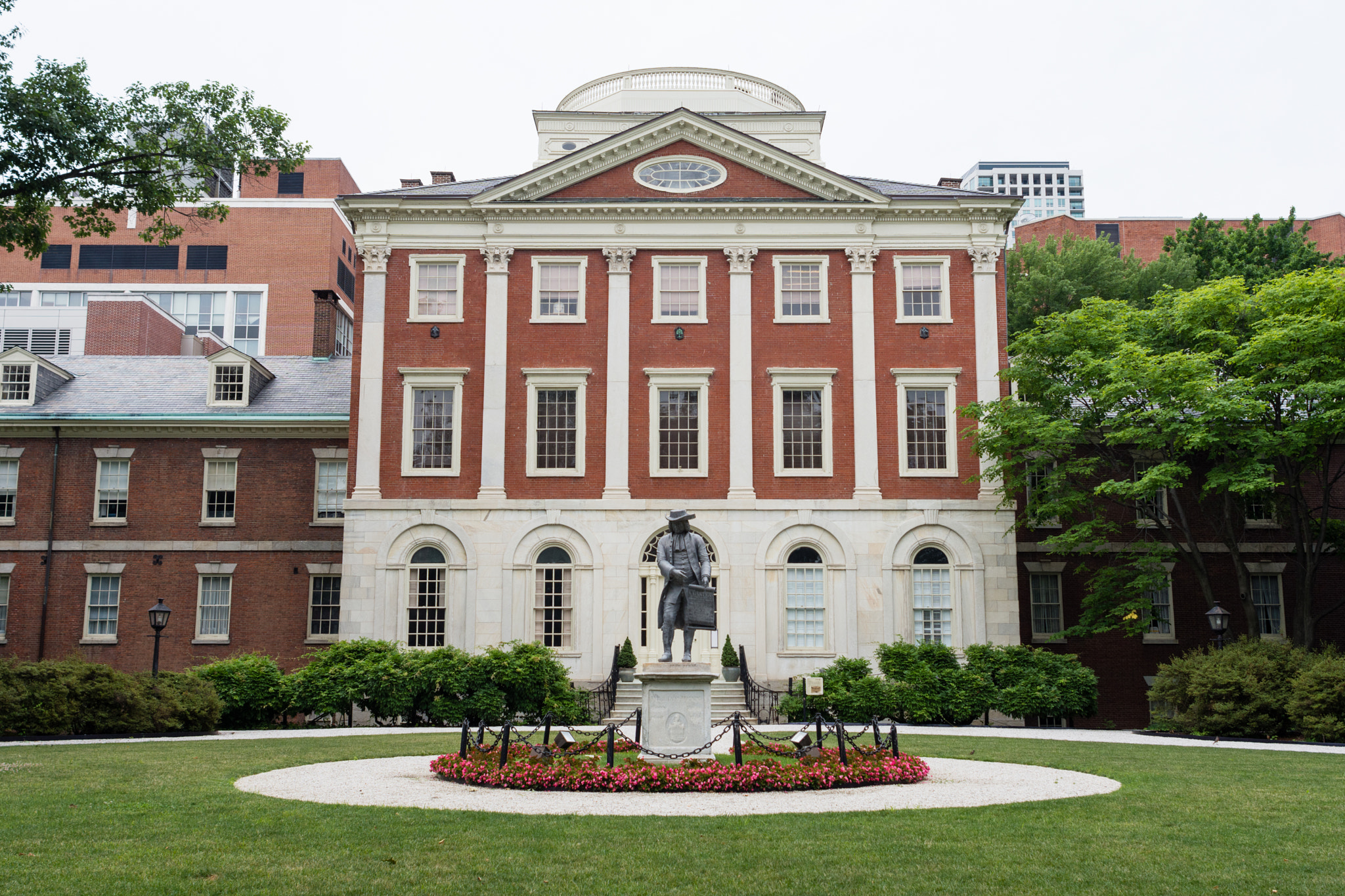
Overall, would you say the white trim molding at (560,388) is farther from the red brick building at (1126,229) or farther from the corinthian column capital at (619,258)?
the red brick building at (1126,229)

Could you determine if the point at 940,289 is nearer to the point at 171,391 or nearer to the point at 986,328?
the point at 986,328

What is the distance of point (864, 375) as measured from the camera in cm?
3234

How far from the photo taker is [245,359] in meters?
36.1

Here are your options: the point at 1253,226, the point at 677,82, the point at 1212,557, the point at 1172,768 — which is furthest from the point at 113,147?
the point at 1253,226

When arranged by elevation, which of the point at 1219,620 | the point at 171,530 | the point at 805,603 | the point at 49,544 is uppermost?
the point at 171,530

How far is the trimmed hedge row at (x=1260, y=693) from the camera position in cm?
2311

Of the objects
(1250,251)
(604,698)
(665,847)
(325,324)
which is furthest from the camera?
(1250,251)

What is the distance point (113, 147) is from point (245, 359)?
47.7ft

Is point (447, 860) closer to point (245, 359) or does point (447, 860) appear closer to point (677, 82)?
point (245, 359)

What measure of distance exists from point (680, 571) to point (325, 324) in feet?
85.5

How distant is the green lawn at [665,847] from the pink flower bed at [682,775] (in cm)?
230

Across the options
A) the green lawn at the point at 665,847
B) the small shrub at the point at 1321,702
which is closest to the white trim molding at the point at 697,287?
the small shrub at the point at 1321,702

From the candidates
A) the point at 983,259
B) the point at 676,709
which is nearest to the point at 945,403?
the point at 983,259

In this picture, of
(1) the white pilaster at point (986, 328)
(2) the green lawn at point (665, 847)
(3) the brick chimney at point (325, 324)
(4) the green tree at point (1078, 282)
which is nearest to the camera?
(2) the green lawn at point (665, 847)
